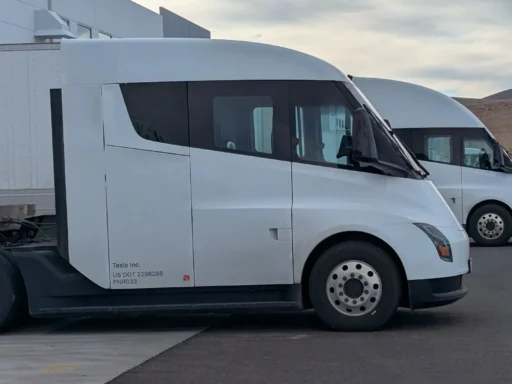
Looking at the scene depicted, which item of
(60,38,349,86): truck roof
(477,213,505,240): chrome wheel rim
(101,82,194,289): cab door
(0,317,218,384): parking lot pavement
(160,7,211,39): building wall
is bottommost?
(0,317,218,384): parking lot pavement

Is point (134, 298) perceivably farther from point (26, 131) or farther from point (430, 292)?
point (430, 292)

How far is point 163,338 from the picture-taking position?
894cm

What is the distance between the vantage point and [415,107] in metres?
18.2

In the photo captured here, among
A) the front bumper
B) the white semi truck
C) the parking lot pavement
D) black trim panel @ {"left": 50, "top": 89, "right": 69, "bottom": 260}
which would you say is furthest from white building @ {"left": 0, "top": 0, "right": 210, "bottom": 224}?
the front bumper

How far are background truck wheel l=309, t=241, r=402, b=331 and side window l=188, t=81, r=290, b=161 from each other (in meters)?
1.16

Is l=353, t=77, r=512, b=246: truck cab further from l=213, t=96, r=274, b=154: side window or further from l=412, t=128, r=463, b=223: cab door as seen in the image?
l=213, t=96, r=274, b=154: side window

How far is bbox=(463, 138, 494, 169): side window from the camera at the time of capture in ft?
60.5

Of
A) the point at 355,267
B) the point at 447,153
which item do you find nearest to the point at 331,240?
the point at 355,267

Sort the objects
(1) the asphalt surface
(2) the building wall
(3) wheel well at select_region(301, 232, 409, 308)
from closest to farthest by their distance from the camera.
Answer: (1) the asphalt surface → (3) wheel well at select_region(301, 232, 409, 308) → (2) the building wall

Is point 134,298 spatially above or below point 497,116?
below

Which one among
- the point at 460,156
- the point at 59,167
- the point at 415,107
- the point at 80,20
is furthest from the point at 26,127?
the point at 80,20

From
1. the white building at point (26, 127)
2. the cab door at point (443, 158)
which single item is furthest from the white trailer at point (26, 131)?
the cab door at point (443, 158)

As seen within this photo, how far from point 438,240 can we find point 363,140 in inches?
46.3

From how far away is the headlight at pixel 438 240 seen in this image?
345 inches
